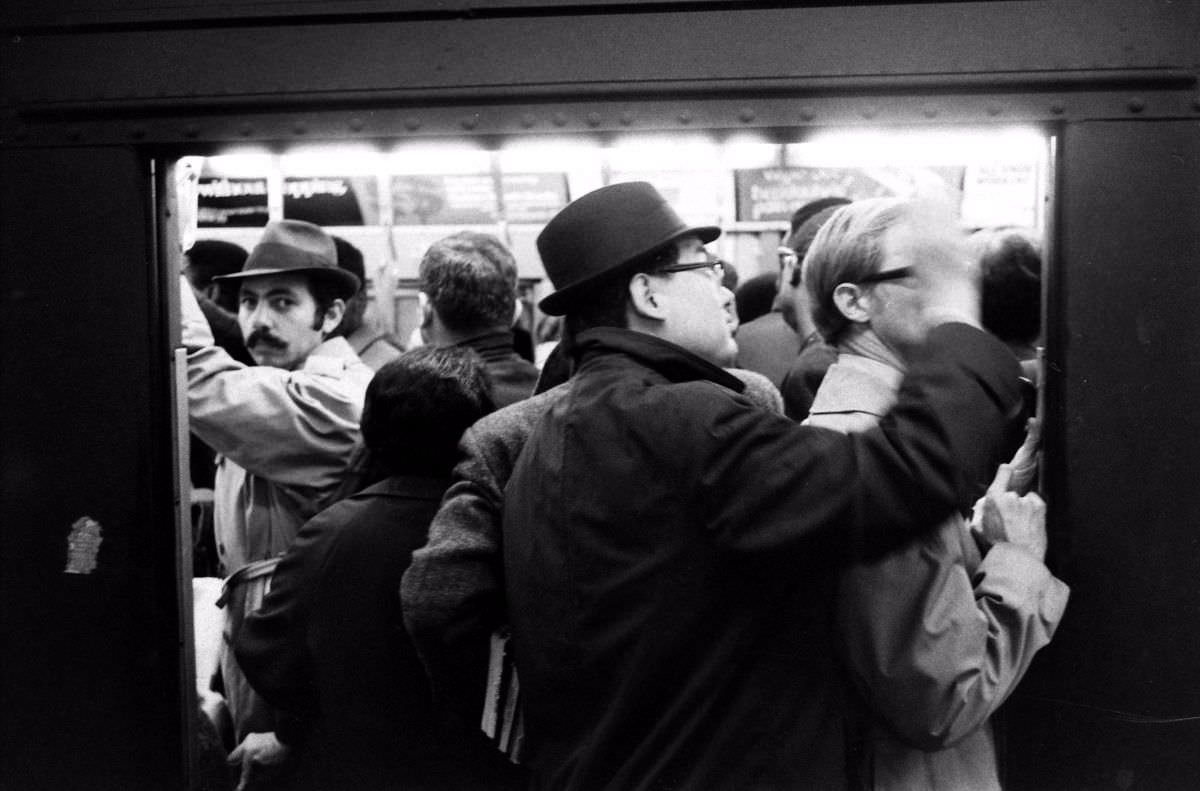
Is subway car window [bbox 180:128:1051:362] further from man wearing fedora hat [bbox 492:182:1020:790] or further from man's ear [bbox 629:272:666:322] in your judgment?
man wearing fedora hat [bbox 492:182:1020:790]

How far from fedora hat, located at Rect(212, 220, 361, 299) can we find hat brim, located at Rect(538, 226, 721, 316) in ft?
5.08

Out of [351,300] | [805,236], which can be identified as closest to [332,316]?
[351,300]

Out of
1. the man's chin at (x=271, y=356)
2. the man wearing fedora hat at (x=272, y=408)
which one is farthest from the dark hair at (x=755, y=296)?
the man's chin at (x=271, y=356)

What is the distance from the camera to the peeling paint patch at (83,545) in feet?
7.57

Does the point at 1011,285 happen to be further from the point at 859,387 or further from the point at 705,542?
the point at 705,542

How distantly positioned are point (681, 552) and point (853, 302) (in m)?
0.51

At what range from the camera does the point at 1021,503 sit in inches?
79.7

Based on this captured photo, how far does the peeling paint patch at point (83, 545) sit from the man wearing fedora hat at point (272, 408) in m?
0.73

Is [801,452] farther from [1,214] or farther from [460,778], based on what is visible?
[1,214]

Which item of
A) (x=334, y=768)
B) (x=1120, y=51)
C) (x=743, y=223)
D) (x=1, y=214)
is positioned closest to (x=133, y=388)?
(x=1, y=214)

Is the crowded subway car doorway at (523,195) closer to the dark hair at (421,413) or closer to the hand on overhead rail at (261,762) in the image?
the hand on overhead rail at (261,762)

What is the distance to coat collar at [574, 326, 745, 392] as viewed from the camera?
2.00 metres

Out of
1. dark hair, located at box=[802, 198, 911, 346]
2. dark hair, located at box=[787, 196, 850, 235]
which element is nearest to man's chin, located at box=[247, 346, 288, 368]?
dark hair, located at box=[787, 196, 850, 235]

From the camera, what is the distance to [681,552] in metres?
1.83
